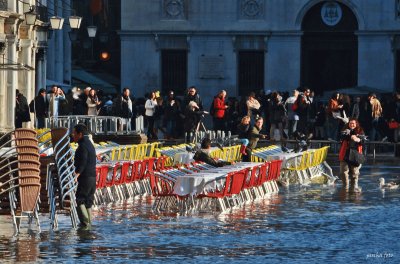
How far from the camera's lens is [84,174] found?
912 inches

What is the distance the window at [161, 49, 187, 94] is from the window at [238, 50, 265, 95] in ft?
6.95

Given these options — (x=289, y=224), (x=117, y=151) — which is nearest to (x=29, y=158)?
(x=289, y=224)

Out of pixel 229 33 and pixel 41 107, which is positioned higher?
pixel 229 33

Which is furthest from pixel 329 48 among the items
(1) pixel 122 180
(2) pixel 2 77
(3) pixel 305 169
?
(1) pixel 122 180

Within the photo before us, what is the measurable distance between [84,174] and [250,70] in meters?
39.0

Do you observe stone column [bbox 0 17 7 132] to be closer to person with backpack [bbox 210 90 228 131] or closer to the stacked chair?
person with backpack [bbox 210 90 228 131]

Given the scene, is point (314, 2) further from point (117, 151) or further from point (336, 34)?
point (117, 151)

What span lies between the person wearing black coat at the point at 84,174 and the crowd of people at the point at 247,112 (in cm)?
2162

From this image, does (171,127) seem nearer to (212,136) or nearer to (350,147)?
(212,136)

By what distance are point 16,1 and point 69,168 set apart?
28669 millimetres

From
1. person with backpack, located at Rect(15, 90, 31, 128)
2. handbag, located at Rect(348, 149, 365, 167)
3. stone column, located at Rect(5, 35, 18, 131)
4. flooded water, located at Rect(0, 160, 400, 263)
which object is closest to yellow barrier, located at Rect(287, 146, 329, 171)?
handbag, located at Rect(348, 149, 365, 167)

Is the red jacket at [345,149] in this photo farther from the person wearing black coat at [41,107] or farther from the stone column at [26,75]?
the stone column at [26,75]

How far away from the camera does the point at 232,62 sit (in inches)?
2426

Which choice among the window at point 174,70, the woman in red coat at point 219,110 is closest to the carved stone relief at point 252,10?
the window at point 174,70
